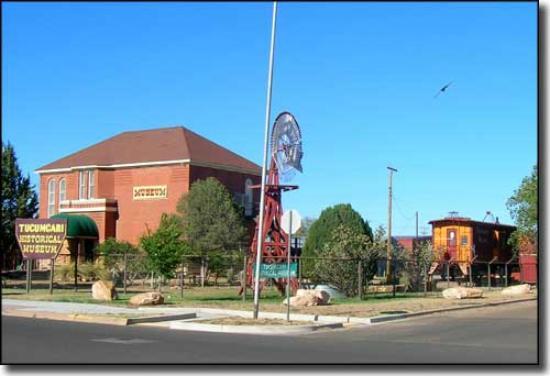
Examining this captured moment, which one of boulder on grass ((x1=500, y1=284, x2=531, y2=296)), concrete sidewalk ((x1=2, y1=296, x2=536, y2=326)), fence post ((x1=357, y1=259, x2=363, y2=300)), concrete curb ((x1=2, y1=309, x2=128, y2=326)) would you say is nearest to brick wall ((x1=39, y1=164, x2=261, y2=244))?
boulder on grass ((x1=500, y1=284, x2=531, y2=296))

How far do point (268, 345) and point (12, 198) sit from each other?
42306 mm

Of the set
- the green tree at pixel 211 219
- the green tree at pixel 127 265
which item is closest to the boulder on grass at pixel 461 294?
the green tree at pixel 127 265

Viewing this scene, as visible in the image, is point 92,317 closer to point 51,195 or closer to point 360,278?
point 360,278

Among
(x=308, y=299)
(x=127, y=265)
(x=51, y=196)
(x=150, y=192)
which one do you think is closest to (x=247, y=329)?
(x=308, y=299)

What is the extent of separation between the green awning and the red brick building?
1554mm

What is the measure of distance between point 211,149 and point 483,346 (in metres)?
51.6

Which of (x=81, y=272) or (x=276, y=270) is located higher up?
(x=276, y=270)

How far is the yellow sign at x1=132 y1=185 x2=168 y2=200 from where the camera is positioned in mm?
62688

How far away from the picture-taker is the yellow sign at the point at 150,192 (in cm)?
6269

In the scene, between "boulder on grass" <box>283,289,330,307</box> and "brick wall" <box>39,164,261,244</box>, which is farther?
"brick wall" <box>39,164,261,244</box>

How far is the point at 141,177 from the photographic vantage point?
2530 inches

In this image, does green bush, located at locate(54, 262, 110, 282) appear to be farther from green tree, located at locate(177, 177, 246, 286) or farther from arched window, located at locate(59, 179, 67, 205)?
arched window, located at locate(59, 179, 67, 205)

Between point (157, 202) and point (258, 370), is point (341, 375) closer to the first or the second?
point (258, 370)

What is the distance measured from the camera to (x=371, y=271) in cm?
3472
